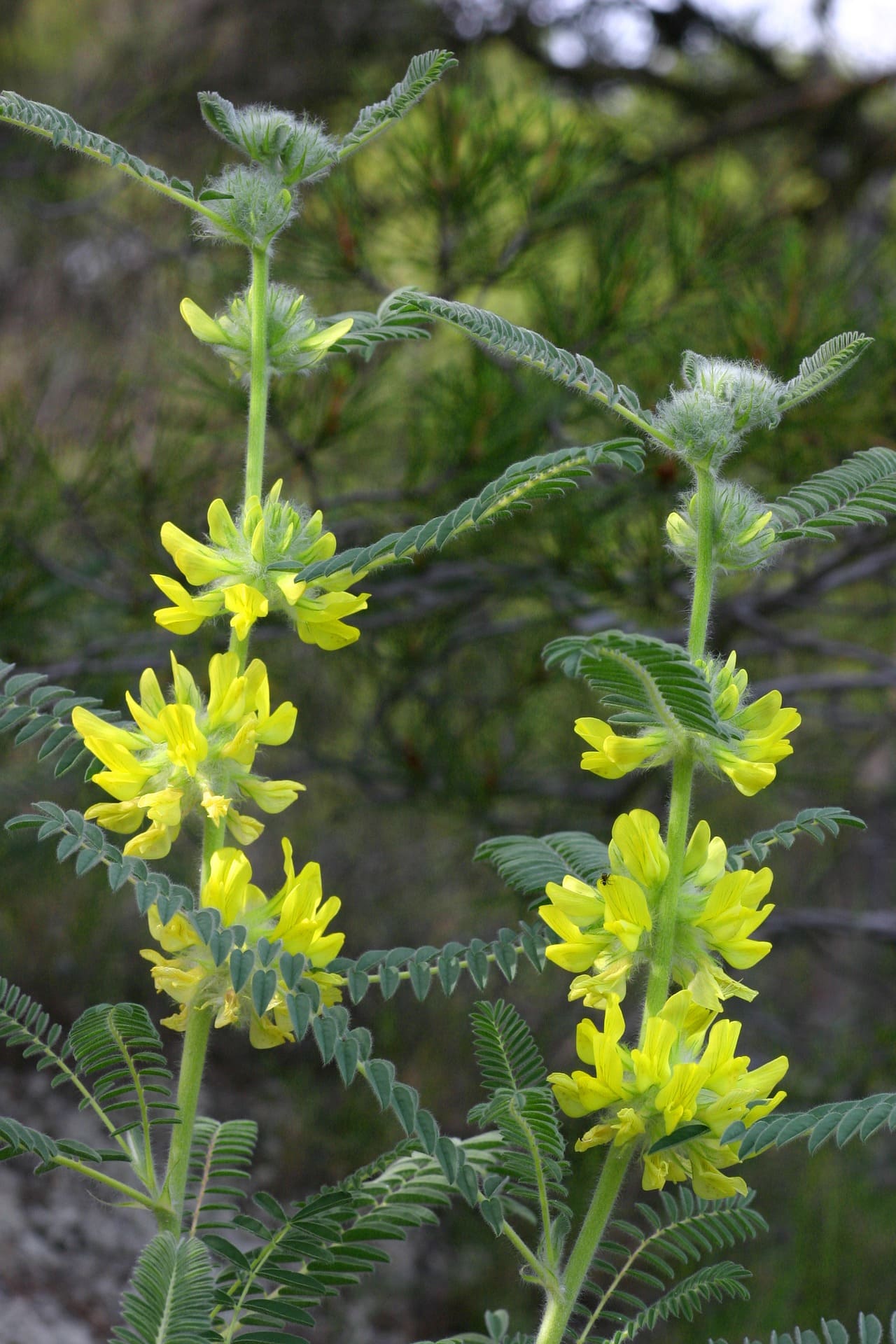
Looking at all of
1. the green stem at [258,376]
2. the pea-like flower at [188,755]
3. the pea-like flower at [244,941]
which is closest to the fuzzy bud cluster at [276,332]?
the green stem at [258,376]

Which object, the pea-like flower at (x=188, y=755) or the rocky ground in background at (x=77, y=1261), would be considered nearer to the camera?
the pea-like flower at (x=188, y=755)

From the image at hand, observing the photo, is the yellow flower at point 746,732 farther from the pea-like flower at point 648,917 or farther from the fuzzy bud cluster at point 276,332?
the fuzzy bud cluster at point 276,332

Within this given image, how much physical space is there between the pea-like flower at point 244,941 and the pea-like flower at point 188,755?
35 mm

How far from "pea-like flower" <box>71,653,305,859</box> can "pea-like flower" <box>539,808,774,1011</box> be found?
176mm

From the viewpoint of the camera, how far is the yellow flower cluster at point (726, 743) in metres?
0.65

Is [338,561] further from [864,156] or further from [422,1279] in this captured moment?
[864,156]

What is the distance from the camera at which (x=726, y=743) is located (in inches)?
25.8

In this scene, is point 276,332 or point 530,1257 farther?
point 276,332

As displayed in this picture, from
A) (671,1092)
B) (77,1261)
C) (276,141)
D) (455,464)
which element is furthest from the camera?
(77,1261)

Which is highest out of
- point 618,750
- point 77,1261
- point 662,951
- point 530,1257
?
point 618,750

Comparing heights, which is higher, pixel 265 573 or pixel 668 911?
pixel 265 573

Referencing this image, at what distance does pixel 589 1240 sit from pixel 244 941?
10.0 inches

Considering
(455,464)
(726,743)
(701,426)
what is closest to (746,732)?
(726,743)

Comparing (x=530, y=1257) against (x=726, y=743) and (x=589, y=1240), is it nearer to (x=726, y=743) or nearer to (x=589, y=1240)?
(x=589, y=1240)
